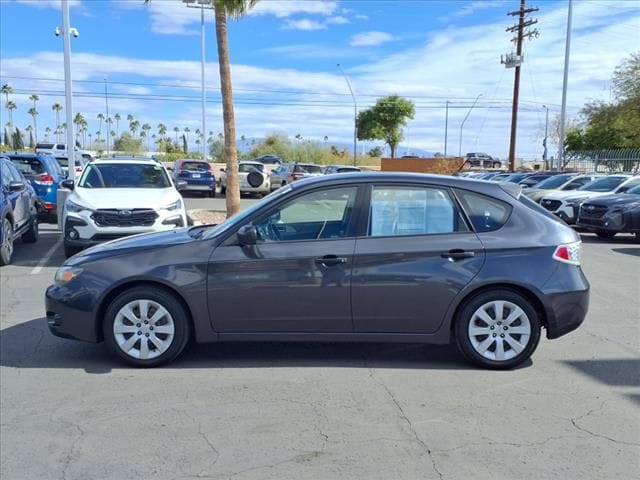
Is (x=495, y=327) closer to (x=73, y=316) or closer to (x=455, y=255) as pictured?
(x=455, y=255)

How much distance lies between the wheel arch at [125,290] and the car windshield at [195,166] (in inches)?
839

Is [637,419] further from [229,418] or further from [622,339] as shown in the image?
[229,418]

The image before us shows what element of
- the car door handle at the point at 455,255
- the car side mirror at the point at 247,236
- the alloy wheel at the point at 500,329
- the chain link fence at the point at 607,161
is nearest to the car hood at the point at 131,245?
the car side mirror at the point at 247,236

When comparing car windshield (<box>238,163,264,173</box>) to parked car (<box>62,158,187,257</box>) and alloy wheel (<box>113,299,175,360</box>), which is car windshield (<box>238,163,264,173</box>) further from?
alloy wheel (<box>113,299,175,360</box>)

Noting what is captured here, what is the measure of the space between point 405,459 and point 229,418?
128 centimetres

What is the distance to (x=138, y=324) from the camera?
197 inches

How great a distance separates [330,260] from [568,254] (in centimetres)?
209

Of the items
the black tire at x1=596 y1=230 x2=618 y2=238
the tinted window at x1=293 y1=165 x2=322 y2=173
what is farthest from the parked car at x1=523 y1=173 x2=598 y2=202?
the tinted window at x1=293 y1=165 x2=322 y2=173

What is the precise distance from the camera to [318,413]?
4176mm

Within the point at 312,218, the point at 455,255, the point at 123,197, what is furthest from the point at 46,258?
the point at 455,255

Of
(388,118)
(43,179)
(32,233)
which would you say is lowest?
(32,233)

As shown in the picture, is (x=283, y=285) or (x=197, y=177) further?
(x=197, y=177)

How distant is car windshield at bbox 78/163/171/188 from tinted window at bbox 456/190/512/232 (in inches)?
282

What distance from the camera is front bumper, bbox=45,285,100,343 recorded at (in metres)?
4.99
